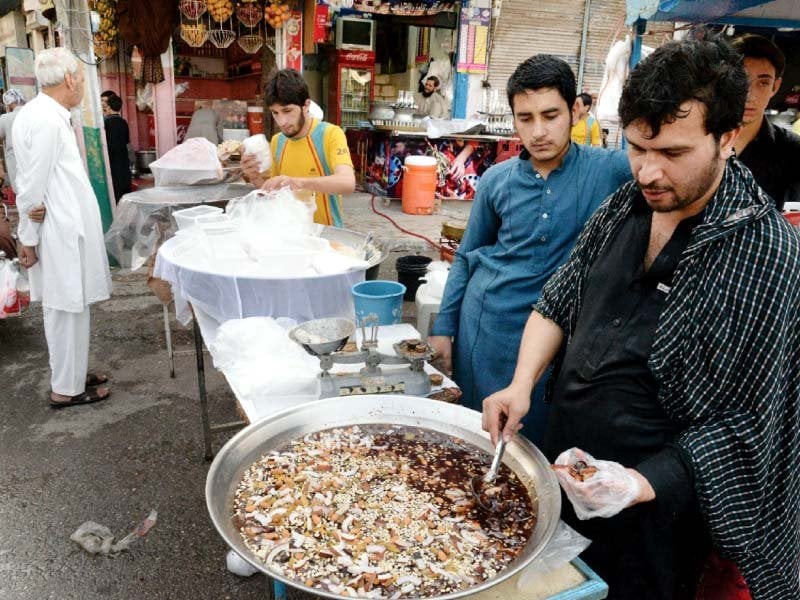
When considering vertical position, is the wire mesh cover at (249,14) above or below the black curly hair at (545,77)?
above

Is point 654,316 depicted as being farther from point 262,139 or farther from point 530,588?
point 262,139

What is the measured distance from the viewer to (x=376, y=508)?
1.45 metres

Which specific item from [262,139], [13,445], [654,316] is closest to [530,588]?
[654,316]

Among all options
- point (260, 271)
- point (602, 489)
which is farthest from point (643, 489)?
point (260, 271)

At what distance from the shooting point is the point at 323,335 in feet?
6.63

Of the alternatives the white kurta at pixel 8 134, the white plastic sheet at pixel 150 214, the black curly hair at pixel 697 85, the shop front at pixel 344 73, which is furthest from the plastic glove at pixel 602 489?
the white kurta at pixel 8 134

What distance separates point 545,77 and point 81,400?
3.85 metres

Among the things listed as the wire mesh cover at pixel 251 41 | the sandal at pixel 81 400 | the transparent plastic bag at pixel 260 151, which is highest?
the wire mesh cover at pixel 251 41

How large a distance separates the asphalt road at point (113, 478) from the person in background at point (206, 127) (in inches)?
191

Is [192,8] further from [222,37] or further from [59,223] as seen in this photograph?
[59,223]

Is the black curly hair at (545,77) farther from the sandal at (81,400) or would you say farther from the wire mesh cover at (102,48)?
the wire mesh cover at (102,48)

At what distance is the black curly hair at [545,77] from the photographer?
6.65 feet

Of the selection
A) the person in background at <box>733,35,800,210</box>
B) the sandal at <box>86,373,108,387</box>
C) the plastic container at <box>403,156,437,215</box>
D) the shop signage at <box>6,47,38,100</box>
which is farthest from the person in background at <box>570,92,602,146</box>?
the shop signage at <box>6,47,38,100</box>

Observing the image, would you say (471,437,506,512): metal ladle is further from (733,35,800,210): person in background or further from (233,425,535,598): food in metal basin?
(733,35,800,210): person in background
